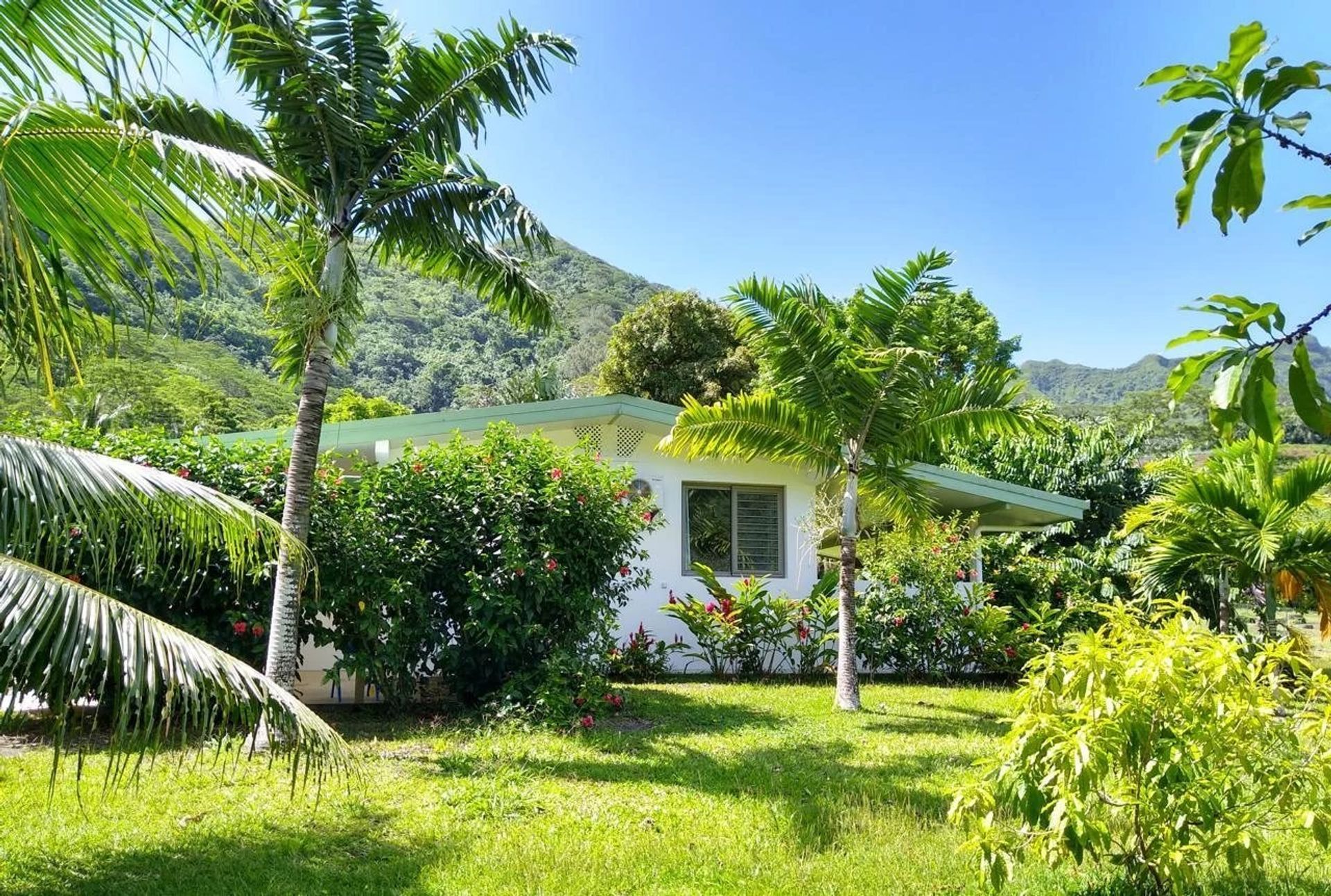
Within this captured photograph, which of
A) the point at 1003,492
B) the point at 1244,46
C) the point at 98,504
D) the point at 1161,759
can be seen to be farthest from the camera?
the point at 1003,492

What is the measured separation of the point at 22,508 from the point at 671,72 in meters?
12.2

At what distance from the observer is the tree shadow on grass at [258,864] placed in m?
4.66

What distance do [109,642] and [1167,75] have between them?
3.81 m

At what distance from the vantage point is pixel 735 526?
14.0 metres

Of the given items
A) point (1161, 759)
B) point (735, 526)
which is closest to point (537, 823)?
point (1161, 759)

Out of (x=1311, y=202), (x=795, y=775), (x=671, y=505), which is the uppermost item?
(x=671, y=505)

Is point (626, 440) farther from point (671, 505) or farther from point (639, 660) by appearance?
point (639, 660)

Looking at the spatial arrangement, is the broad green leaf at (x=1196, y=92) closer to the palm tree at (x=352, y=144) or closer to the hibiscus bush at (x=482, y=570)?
the palm tree at (x=352, y=144)

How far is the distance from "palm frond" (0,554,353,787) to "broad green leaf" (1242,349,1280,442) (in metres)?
3.59

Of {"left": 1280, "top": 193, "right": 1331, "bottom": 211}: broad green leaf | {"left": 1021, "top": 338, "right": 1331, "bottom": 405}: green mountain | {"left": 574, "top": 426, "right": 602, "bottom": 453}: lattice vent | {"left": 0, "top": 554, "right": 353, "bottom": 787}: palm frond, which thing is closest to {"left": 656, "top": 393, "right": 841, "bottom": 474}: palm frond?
{"left": 574, "top": 426, "right": 602, "bottom": 453}: lattice vent

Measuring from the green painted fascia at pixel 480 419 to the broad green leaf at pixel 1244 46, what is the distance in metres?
9.98

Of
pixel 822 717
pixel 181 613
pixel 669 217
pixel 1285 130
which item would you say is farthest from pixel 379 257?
pixel 669 217

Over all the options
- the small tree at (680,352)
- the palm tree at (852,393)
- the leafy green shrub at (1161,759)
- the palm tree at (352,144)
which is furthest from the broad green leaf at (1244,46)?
the small tree at (680,352)

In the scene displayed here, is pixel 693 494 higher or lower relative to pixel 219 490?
higher
